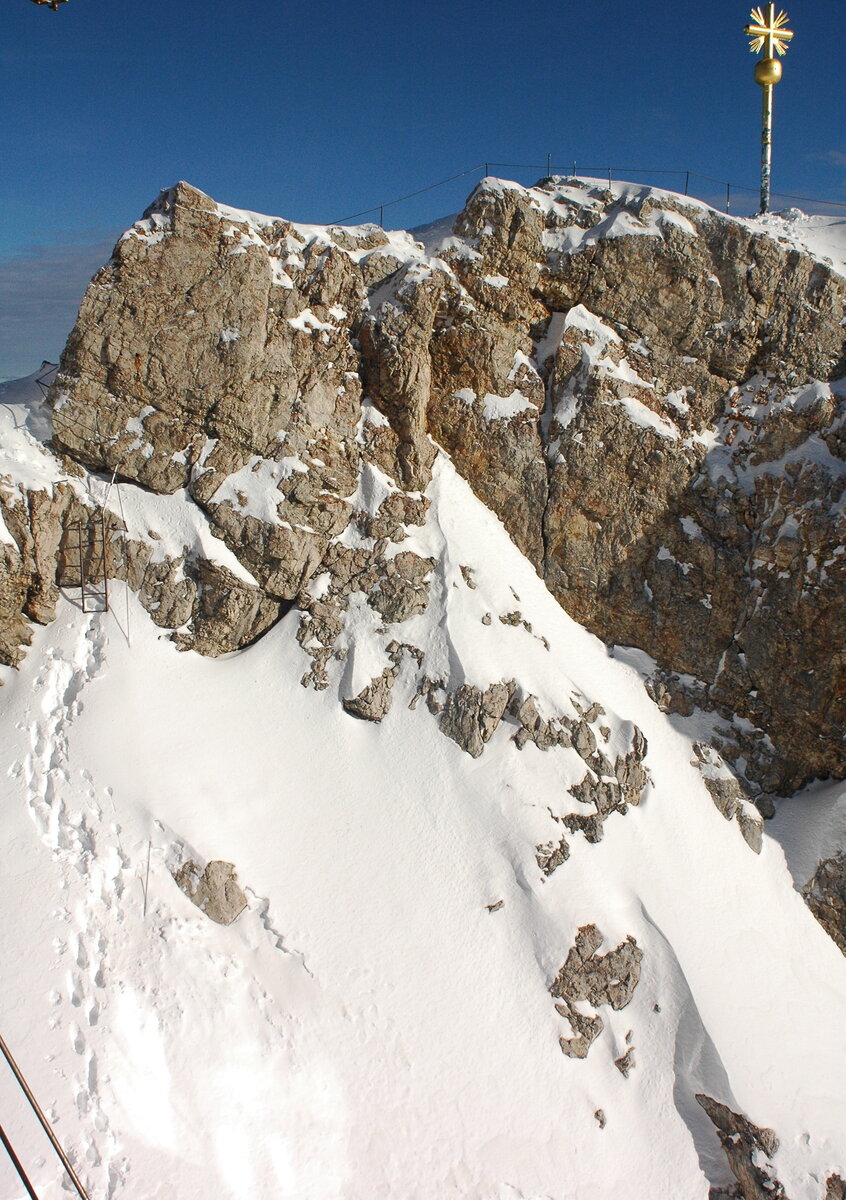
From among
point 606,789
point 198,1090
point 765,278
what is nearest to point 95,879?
point 198,1090

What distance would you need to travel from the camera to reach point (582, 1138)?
12109 mm

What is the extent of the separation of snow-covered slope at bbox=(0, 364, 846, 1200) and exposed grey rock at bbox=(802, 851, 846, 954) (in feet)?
1.09

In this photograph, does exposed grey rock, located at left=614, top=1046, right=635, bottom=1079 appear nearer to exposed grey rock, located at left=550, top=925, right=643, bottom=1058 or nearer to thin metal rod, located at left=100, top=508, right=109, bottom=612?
exposed grey rock, located at left=550, top=925, right=643, bottom=1058

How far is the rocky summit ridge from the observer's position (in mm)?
16250

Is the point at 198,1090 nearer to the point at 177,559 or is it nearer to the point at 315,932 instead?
the point at 315,932

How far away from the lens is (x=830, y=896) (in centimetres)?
1552

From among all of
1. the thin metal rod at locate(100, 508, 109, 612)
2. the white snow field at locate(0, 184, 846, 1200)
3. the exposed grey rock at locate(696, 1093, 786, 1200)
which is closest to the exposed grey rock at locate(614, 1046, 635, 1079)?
the white snow field at locate(0, 184, 846, 1200)

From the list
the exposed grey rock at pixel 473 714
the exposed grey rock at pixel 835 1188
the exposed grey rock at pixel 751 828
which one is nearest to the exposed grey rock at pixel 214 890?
the exposed grey rock at pixel 473 714

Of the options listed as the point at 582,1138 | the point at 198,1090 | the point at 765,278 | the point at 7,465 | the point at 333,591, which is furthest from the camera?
the point at 765,278

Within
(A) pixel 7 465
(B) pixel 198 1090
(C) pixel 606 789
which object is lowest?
(B) pixel 198 1090

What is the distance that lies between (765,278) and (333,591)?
529 inches

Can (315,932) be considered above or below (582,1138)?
above

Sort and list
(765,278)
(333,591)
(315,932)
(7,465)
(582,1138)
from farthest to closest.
Result: (765,278) → (333,591) → (7,465) → (315,932) → (582,1138)

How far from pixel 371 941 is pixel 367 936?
4.5 inches
